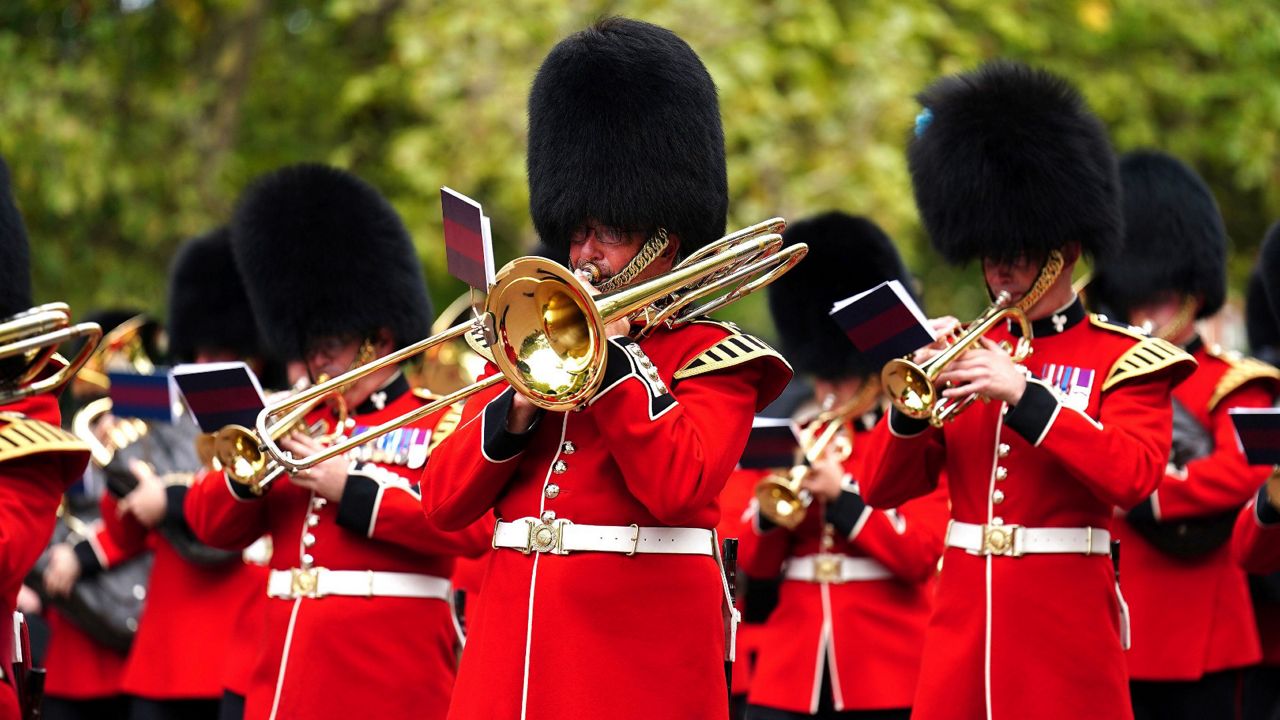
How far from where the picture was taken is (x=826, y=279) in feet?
21.5

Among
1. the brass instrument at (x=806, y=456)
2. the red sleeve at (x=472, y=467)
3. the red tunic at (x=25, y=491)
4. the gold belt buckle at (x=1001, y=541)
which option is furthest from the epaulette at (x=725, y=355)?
the brass instrument at (x=806, y=456)

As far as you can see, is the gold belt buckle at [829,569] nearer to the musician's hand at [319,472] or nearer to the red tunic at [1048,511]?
the red tunic at [1048,511]

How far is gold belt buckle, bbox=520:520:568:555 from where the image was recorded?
3.86 meters

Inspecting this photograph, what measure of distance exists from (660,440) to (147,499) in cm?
360

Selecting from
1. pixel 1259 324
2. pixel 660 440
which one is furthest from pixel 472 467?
pixel 1259 324

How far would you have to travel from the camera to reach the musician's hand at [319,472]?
16.5 feet

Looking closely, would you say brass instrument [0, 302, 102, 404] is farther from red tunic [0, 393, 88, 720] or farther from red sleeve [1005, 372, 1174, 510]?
red sleeve [1005, 372, 1174, 510]

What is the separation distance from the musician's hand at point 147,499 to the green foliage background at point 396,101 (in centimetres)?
403

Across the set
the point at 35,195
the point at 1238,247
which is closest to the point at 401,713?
the point at 35,195

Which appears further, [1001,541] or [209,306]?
[209,306]

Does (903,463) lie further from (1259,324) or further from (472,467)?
(1259,324)

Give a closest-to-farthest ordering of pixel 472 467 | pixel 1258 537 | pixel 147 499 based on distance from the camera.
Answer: pixel 472 467 → pixel 1258 537 → pixel 147 499

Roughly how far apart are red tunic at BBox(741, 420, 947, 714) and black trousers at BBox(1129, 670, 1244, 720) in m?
0.76

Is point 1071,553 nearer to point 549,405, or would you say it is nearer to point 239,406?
point 549,405
